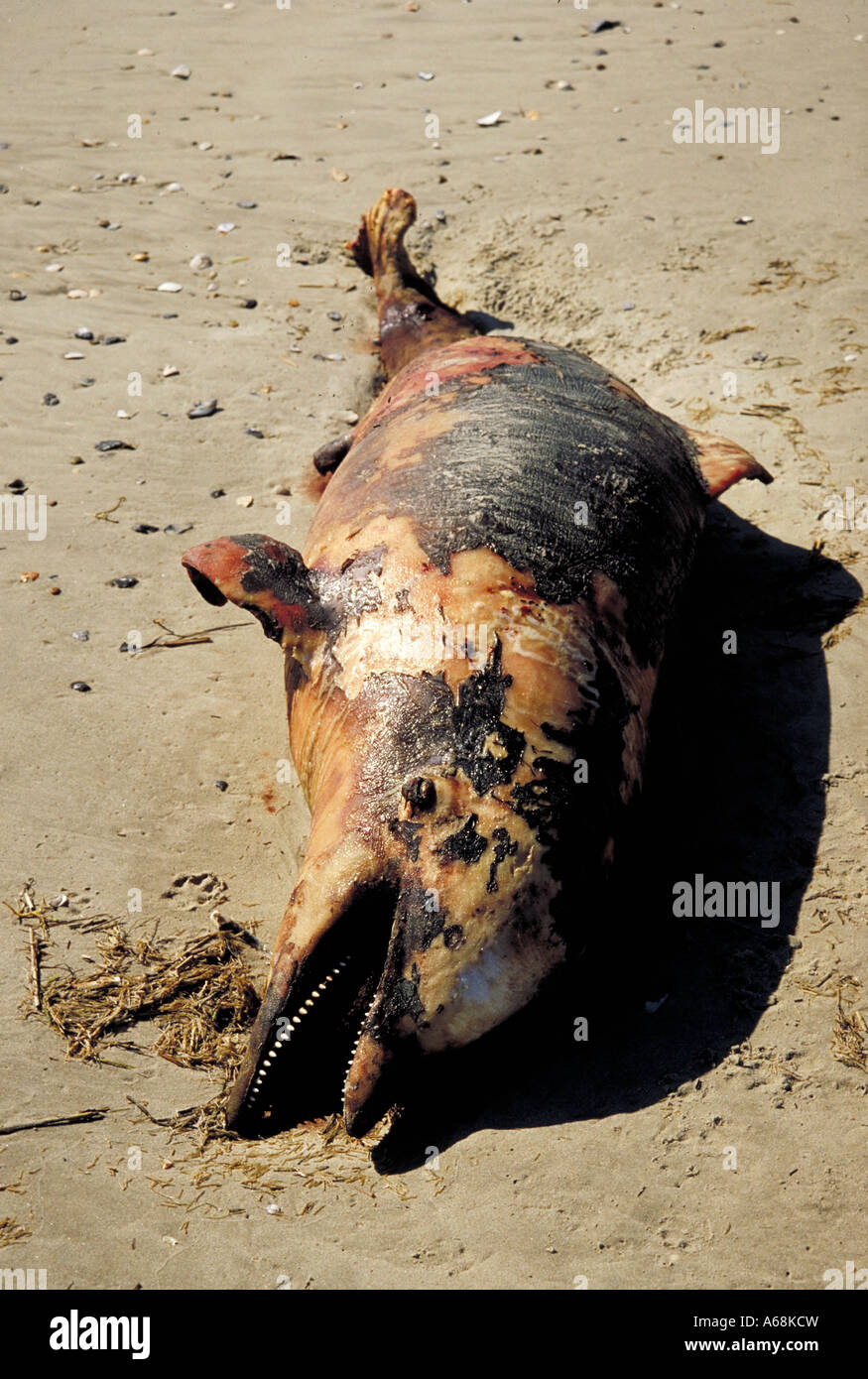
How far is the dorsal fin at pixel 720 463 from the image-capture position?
14.9ft

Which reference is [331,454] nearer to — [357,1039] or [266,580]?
[266,580]

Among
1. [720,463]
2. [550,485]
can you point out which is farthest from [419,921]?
[720,463]

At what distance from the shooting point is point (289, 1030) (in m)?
3.02

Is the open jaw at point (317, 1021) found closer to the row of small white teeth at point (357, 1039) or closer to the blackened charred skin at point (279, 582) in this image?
the row of small white teeth at point (357, 1039)

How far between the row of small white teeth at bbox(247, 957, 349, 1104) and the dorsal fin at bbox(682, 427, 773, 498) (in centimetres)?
253

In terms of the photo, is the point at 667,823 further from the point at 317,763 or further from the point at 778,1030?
the point at 317,763

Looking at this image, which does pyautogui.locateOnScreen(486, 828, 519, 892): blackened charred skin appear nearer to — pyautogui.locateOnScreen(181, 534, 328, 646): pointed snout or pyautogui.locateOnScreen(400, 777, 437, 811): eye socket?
pyautogui.locateOnScreen(400, 777, 437, 811): eye socket

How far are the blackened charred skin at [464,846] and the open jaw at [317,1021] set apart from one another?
0.58 ft

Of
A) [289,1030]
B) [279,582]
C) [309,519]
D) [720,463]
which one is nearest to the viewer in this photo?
[289,1030]

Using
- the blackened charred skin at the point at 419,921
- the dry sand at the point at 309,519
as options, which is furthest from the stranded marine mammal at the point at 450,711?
the dry sand at the point at 309,519

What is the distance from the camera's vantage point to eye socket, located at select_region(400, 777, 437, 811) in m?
2.95

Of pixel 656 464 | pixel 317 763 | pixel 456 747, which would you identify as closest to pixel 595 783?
pixel 456 747

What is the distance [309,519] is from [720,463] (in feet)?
6.20
